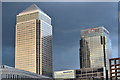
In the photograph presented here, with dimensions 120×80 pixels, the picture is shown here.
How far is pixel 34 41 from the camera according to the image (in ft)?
187

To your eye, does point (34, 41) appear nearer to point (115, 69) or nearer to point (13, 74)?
point (115, 69)

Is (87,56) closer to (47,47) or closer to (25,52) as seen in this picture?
(47,47)

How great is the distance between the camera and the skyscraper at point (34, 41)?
5397cm

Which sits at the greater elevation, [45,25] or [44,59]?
[45,25]

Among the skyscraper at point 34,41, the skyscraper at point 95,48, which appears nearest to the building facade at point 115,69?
the skyscraper at point 95,48

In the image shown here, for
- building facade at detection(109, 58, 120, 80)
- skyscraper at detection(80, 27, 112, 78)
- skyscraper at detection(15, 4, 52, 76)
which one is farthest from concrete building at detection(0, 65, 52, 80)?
skyscraper at detection(80, 27, 112, 78)

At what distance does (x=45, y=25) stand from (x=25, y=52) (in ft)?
26.0

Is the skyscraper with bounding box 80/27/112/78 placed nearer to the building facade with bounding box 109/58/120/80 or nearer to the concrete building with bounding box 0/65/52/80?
the building facade with bounding box 109/58/120/80

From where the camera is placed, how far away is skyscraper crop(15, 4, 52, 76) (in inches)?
2125

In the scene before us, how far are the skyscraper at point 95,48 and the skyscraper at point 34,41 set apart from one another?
309 inches

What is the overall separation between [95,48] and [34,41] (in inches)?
530

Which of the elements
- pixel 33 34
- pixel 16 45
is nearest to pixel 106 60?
pixel 33 34

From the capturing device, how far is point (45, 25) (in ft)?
196

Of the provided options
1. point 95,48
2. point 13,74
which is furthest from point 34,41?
point 13,74
